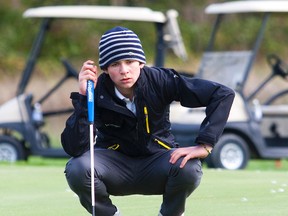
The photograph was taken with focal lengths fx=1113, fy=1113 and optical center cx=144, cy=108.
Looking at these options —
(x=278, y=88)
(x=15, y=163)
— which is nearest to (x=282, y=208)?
(x=15, y=163)

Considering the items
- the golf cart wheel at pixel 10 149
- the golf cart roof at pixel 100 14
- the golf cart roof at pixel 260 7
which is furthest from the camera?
the golf cart roof at pixel 100 14

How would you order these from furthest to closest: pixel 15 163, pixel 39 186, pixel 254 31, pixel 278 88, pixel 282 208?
pixel 254 31 → pixel 278 88 → pixel 15 163 → pixel 39 186 → pixel 282 208

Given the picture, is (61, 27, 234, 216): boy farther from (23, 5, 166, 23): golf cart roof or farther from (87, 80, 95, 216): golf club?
(23, 5, 166, 23): golf cart roof

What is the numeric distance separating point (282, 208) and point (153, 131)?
1.93 meters

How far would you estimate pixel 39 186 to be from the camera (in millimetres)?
10508

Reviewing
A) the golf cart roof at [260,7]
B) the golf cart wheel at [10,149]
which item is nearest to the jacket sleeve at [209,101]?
the golf cart roof at [260,7]

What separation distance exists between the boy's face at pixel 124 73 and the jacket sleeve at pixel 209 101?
0.28 meters

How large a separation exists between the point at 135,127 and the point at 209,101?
473 mm

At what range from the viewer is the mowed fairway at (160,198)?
8.30 metres

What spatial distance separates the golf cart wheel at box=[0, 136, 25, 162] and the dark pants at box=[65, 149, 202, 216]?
893 cm

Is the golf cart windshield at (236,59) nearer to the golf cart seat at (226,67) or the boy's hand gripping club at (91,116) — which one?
the golf cart seat at (226,67)

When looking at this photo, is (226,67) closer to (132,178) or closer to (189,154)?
(132,178)

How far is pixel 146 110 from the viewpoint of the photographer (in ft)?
22.0

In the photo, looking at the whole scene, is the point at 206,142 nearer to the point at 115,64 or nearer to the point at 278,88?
the point at 115,64
